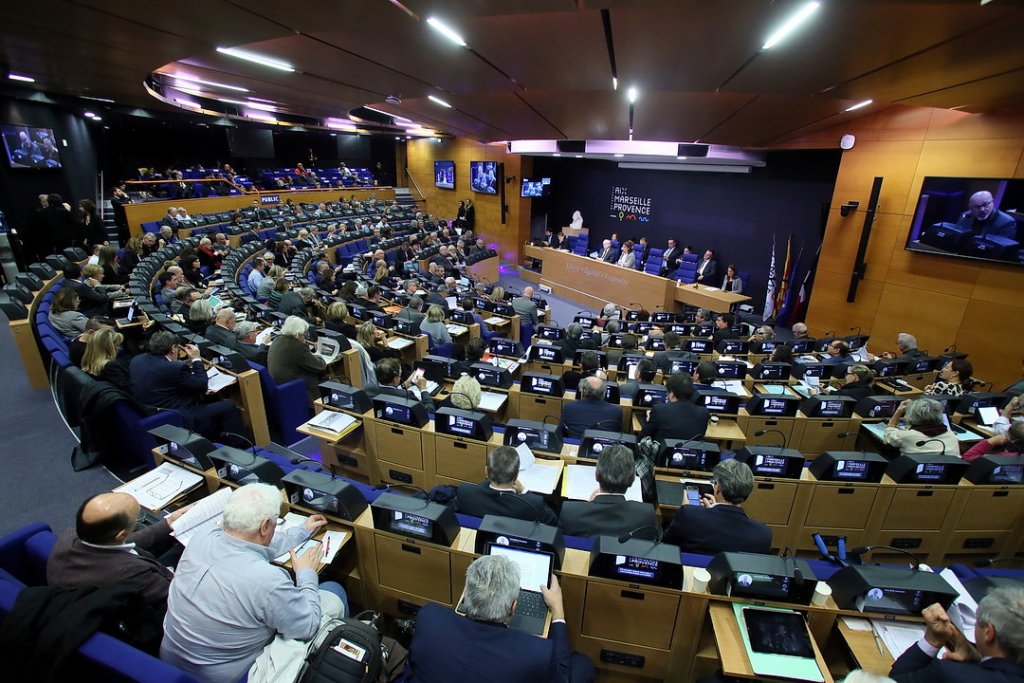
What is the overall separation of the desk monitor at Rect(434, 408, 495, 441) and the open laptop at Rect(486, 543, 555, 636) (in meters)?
1.21

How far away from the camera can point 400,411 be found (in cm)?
357

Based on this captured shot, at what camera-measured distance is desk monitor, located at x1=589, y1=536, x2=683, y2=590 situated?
1.98 meters

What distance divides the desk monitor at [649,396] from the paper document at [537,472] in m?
1.23

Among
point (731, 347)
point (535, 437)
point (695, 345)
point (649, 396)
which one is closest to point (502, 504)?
point (535, 437)

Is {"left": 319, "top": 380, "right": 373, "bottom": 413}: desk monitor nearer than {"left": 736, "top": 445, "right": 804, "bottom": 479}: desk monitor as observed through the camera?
No

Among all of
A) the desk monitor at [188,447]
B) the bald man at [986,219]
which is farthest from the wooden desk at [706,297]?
the desk monitor at [188,447]

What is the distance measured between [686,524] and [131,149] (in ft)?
72.3

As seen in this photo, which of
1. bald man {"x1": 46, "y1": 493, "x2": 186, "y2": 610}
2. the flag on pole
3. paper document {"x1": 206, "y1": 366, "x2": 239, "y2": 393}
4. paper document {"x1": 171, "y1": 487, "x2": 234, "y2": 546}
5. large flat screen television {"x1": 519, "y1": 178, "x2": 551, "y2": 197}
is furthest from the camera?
large flat screen television {"x1": 519, "y1": 178, "x2": 551, "y2": 197}

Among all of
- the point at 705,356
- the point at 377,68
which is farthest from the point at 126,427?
the point at 705,356

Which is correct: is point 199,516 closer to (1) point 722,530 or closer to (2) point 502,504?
(2) point 502,504

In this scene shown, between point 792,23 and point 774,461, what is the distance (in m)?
2.91

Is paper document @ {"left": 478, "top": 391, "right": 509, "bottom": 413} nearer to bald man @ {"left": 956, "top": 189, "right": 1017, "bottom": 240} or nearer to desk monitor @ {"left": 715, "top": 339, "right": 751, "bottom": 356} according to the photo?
desk monitor @ {"left": 715, "top": 339, "right": 751, "bottom": 356}

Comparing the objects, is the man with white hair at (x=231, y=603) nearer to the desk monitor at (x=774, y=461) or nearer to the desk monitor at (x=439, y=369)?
the desk monitor at (x=774, y=461)

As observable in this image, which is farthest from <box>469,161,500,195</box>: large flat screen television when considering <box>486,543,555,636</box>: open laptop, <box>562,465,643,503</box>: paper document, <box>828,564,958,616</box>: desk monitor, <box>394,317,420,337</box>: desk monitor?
<box>828,564,958,616</box>: desk monitor
